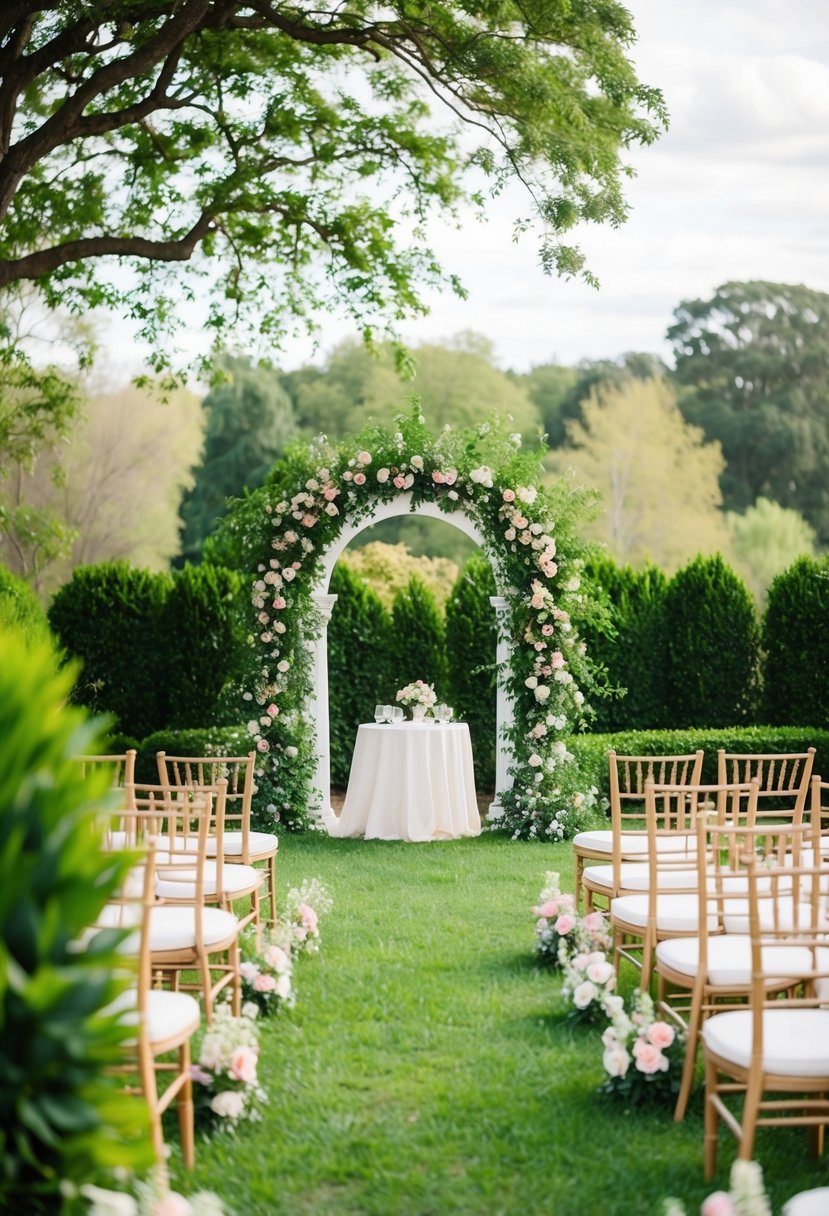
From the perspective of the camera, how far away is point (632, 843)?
18.7ft

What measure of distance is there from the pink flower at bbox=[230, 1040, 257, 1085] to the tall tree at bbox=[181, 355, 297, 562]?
2334 cm

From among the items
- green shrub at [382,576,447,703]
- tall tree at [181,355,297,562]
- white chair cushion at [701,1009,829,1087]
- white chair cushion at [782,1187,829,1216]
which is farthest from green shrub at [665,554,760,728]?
tall tree at [181,355,297,562]

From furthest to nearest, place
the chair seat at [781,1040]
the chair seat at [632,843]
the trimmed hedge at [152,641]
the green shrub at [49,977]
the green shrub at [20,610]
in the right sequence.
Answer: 1. the trimmed hedge at [152,641]
2. the green shrub at [20,610]
3. the chair seat at [632,843]
4. the chair seat at [781,1040]
5. the green shrub at [49,977]

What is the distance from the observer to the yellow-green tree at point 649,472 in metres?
27.4

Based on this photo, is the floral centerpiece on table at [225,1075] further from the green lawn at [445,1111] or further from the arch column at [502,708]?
the arch column at [502,708]

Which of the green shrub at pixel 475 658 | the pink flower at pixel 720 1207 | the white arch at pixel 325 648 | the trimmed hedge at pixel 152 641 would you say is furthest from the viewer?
the trimmed hedge at pixel 152 641

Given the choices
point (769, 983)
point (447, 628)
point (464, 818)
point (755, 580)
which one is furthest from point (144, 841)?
Answer: point (755, 580)

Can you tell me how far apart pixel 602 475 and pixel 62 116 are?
2058 centimetres

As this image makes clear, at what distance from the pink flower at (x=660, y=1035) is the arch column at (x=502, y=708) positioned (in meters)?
5.68

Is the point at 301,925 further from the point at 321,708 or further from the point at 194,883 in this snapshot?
the point at 321,708

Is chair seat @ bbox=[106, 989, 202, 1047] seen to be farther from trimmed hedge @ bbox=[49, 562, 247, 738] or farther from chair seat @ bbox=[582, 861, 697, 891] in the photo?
trimmed hedge @ bbox=[49, 562, 247, 738]

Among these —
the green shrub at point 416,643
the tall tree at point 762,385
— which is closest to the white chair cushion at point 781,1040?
the green shrub at point 416,643

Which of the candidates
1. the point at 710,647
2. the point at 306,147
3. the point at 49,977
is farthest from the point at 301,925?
the point at 306,147

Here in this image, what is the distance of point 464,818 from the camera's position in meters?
9.45
